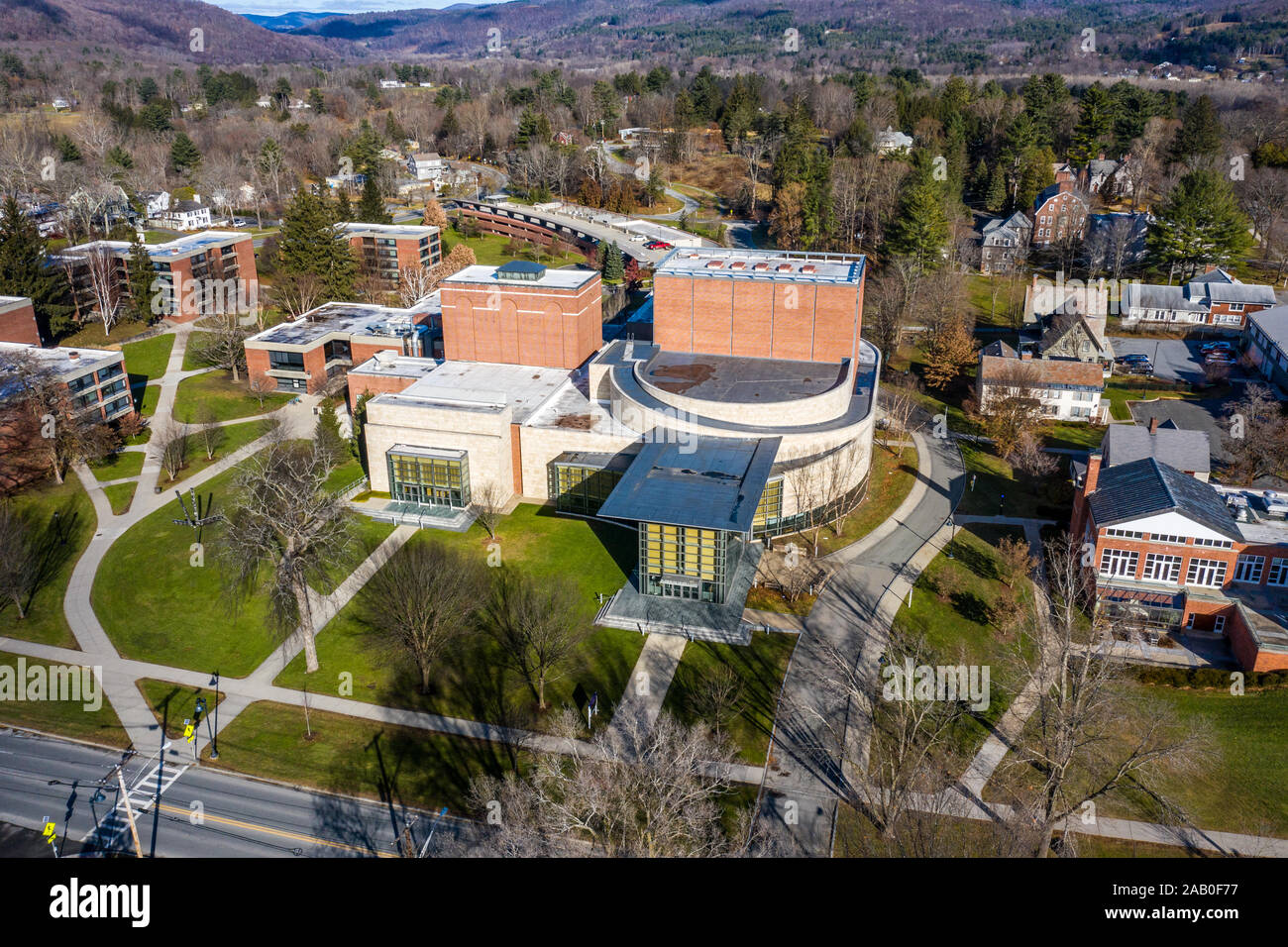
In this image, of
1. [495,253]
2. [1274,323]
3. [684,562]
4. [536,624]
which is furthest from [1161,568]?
[495,253]

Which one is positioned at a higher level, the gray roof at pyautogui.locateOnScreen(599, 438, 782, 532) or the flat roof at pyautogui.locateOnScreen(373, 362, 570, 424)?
the flat roof at pyautogui.locateOnScreen(373, 362, 570, 424)

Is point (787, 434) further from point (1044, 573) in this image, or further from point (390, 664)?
point (390, 664)

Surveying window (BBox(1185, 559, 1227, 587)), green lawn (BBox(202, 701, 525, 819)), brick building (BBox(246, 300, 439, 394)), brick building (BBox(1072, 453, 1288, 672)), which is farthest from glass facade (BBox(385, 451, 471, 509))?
window (BBox(1185, 559, 1227, 587))

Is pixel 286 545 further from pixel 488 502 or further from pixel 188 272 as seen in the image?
pixel 188 272

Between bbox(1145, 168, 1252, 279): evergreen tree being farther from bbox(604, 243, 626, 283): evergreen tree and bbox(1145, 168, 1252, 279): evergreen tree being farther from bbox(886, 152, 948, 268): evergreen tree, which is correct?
bbox(604, 243, 626, 283): evergreen tree

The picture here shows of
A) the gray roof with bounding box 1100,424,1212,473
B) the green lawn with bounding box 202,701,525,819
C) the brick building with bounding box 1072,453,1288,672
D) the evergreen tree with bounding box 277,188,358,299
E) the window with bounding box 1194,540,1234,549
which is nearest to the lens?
the green lawn with bounding box 202,701,525,819
